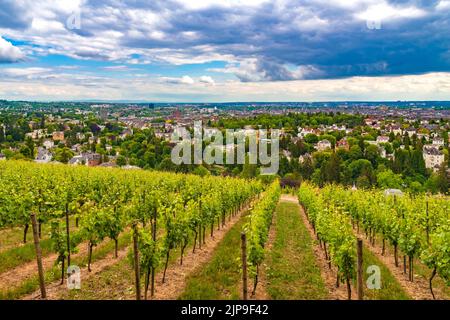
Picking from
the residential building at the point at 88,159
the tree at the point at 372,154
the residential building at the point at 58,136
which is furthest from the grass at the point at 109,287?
the residential building at the point at 58,136

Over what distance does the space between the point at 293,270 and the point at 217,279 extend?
2.87 m

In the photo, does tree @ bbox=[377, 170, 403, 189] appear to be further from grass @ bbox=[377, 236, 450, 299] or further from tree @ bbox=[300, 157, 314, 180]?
grass @ bbox=[377, 236, 450, 299]

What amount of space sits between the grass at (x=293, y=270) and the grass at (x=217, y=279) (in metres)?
1.09

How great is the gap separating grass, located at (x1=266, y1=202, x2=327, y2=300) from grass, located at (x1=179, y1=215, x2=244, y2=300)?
1.09 metres

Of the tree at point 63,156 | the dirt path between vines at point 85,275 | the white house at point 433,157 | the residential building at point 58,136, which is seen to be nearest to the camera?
the dirt path between vines at point 85,275

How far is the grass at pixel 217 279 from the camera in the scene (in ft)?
32.6

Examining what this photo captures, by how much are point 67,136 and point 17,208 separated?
408 feet

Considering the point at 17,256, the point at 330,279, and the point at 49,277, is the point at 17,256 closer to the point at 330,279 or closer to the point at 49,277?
the point at 49,277

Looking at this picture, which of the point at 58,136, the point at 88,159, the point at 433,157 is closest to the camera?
the point at 88,159

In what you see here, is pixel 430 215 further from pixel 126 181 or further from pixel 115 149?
pixel 115 149

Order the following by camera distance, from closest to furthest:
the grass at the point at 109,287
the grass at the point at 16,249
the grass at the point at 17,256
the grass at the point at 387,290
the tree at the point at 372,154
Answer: the grass at the point at 109,287 → the grass at the point at 387,290 → the grass at the point at 17,256 → the grass at the point at 16,249 → the tree at the point at 372,154

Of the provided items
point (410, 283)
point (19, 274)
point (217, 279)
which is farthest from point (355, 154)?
point (19, 274)

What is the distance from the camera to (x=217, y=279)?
36.8ft

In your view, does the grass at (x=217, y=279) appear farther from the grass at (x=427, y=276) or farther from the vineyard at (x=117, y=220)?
the grass at (x=427, y=276)
